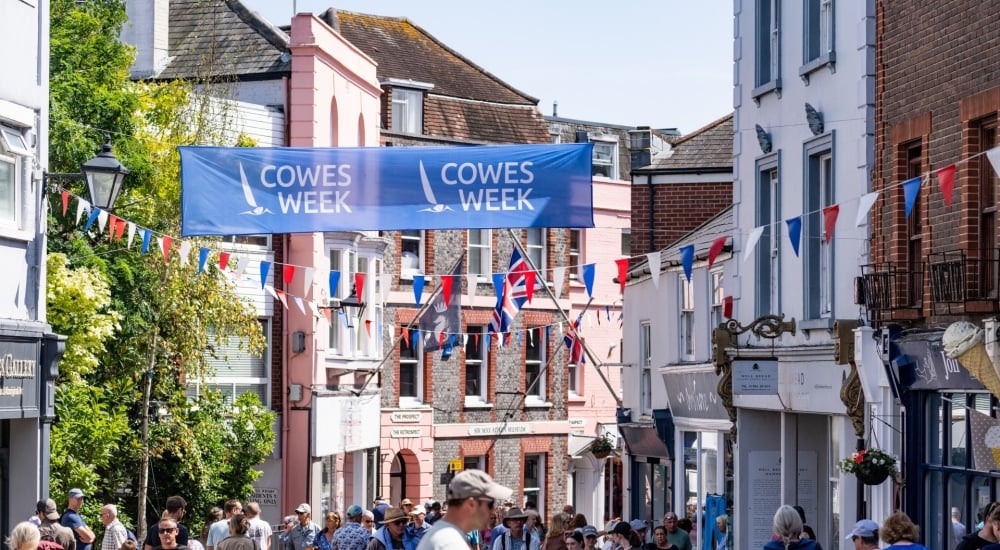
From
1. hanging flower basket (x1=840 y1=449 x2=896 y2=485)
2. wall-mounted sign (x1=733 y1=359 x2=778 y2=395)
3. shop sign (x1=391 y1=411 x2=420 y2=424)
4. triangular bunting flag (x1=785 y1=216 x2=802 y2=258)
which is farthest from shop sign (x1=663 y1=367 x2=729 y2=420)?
shop sign (x1=391 y1=411 x2=420 y2=424)

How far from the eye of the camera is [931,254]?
56.4 feet

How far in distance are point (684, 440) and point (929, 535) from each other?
12010mm

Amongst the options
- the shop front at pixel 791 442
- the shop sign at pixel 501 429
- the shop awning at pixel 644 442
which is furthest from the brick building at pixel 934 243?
the shop sign at pixel 501 429

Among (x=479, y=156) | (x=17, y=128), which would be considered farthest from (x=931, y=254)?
(x=17, y=128)

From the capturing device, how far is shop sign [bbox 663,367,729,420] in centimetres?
2714

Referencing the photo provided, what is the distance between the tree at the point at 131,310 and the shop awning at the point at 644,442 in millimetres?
6942

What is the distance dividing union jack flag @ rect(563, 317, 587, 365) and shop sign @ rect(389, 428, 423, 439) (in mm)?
4362

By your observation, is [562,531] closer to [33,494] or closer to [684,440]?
[33,494]

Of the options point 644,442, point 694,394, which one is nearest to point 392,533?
point 694,394

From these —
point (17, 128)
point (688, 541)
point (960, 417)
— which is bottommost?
point (688, 541)

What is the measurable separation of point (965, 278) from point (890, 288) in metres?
2.26

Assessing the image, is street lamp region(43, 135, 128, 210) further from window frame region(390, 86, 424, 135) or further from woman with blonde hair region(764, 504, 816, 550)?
window frame region(390, 86, 424, 135)

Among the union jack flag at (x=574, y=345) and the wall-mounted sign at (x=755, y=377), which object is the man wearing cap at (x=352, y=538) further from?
the union jack flag at (x=574, y=345)

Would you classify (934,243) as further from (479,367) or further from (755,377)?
(479,367)
